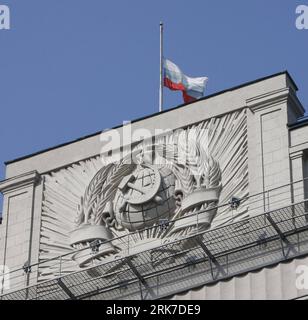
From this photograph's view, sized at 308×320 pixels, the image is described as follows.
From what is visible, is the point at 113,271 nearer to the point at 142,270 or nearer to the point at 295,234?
the point at 142,270

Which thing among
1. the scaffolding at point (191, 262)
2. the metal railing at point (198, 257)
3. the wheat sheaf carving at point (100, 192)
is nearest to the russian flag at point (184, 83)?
the wheat sheaf carving at point (100, 192)

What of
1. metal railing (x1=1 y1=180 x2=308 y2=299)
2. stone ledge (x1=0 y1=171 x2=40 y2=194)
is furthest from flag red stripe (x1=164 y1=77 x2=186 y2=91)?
metal railing (x1=1 y1=180 x2=308 y2=299)

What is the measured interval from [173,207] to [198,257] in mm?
2370

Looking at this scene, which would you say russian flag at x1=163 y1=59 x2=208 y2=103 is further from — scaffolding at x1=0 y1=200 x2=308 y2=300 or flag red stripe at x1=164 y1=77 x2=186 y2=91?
scaffolding at x1=0 y1=200 x2=308 y2=300

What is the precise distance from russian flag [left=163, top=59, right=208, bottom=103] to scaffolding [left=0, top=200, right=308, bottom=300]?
7007mm

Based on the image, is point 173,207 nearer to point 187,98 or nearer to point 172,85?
point 187,98

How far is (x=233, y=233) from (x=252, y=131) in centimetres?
356

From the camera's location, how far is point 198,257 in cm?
4700

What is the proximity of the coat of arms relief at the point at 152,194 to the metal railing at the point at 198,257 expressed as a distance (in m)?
0.29

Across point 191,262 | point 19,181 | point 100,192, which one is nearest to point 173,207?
point 191,262

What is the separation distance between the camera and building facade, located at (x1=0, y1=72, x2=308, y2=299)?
46.3 metres

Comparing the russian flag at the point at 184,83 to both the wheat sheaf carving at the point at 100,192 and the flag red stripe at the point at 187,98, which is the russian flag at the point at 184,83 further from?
the wheat sheaf carving at the point at 100,192

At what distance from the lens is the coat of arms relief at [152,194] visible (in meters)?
48.3
